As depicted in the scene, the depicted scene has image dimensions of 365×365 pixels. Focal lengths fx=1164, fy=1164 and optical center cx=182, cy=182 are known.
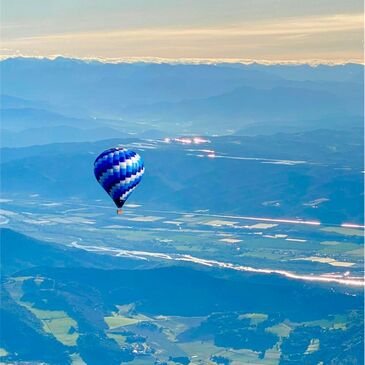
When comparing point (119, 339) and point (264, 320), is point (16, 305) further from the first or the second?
point (264, 320)

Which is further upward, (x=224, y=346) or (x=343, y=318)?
(x=343, y=318)

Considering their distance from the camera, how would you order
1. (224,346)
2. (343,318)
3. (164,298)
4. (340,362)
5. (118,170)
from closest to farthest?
(118,170) → (340,362) → (224,346) → (343,318) → (164,298)

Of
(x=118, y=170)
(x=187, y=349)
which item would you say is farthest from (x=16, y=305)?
(x=118, y=170)

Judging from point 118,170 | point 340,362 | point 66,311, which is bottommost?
point 118,170

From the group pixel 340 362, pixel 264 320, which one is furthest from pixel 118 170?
pixel 264 320

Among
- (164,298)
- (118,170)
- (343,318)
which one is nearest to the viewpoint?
(118,170)

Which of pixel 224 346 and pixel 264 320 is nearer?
pixel 224 346

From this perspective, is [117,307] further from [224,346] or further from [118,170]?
[118,170]
